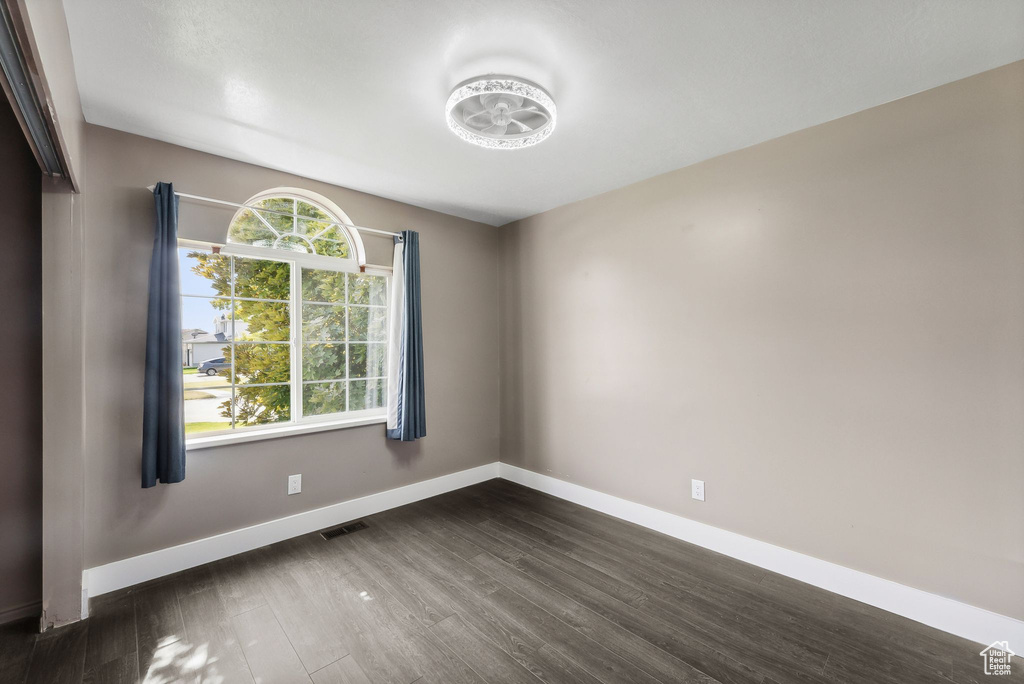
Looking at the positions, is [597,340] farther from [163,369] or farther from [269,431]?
[163,369]

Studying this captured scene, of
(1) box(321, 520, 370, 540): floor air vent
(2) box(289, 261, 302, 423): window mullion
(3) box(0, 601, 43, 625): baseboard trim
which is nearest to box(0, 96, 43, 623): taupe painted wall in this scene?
(3) box(0, 601, 43, 625): baseboard trim

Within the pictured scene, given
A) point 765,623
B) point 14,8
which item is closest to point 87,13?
point 14,8

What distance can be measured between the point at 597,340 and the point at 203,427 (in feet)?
9.21

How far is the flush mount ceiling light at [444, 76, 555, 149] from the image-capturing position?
1.85 metres

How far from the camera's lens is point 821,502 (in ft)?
7.61

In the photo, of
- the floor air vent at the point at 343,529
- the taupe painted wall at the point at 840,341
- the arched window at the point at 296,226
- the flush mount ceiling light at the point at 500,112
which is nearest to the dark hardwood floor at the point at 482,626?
the floor air vent at the point at 343,529

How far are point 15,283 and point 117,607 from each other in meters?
1.65

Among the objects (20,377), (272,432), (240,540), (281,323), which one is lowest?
(240,540)

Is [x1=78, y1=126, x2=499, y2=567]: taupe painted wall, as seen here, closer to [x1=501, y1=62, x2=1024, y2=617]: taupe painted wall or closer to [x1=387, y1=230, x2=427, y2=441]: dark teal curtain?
[x1=387, y1=230, x2=427, y2=441]: dark teal curtain

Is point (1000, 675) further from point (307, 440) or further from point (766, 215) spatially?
point (307, 440)

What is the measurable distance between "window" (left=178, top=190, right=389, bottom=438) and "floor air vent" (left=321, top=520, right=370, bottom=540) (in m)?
0.78

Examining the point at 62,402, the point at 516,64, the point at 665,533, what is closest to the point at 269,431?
the point at 62,402

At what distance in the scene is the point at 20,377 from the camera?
2.01 metres

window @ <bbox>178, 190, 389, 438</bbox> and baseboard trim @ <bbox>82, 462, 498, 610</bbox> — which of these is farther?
window @ <bbox>178, 190, 389, 438</bbox>
